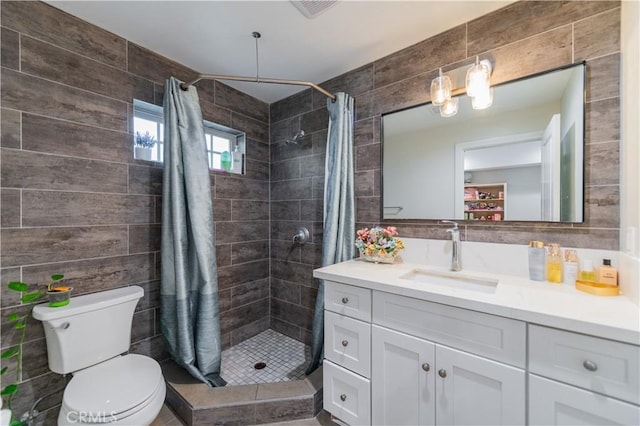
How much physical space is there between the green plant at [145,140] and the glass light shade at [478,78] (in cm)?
210

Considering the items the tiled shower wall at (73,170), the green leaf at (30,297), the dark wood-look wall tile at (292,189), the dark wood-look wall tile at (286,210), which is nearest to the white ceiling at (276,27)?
the tiled shower wall at (73,170)

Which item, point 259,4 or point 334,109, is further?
point 334,109

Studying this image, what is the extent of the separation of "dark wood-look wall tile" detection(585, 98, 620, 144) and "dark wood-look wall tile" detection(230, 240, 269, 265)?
239 centimetres

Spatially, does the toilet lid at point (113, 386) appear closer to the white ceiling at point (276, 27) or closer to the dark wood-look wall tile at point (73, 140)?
the dark wood-look wall tile at point (73, 140)

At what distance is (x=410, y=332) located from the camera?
117cm

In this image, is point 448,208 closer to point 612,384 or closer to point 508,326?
point 508,326

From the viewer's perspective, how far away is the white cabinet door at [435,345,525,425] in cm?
93

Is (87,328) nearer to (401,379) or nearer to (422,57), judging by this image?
(401,379)

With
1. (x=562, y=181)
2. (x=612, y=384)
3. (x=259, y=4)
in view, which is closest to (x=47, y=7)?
(x=259, y=4)

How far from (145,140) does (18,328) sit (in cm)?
126

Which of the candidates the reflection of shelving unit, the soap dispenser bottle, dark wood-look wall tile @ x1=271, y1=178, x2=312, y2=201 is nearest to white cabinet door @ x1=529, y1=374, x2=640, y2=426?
the soap dispenser bottle

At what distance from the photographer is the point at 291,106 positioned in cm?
246

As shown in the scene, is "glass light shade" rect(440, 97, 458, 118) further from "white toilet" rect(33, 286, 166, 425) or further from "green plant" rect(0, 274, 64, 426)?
"green plant" rect(0, 274, 64, 426)

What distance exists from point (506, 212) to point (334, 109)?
1.28m
